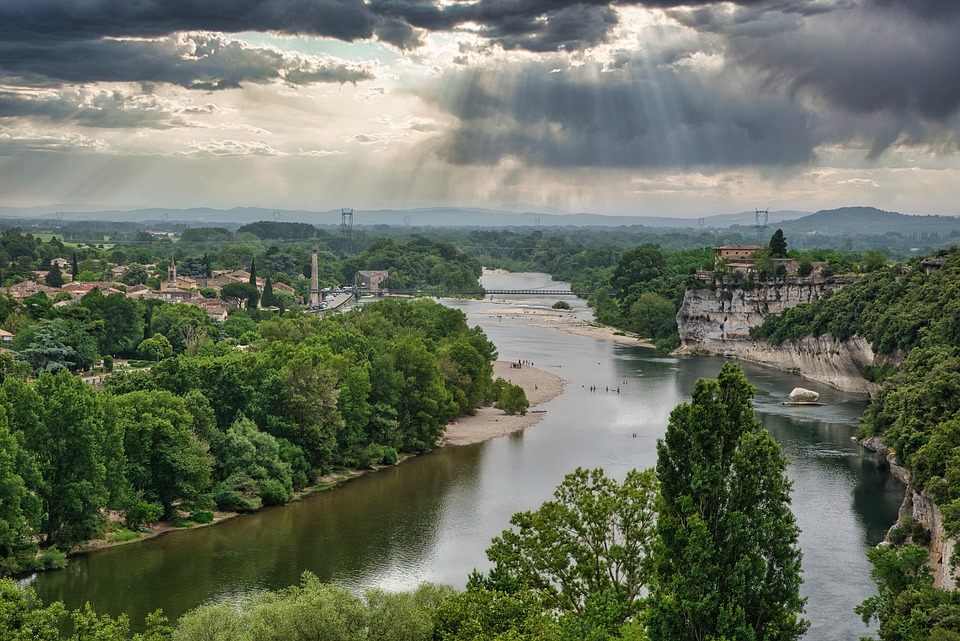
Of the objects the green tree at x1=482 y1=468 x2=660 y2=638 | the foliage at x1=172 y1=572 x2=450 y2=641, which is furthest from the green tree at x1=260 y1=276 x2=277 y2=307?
the green tree at x1=482 y1=468 x2=660 y2=638

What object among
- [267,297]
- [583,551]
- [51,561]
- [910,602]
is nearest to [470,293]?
[267,297]

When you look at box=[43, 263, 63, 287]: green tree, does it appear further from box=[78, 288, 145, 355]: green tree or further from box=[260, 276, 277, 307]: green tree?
box=[78, 288, 145, 355]: green tree

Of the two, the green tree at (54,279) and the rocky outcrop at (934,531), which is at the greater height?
the green tree at (54,279)

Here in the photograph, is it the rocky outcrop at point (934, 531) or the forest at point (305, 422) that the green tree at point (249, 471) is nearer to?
the forest at point (305, 422)

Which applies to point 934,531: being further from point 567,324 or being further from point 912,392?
point 567,324

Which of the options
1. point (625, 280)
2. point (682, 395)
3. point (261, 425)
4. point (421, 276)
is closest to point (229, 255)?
point (421, 276)

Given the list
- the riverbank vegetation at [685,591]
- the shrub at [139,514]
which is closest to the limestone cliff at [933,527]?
the riverbank vegetation at [685,591]
